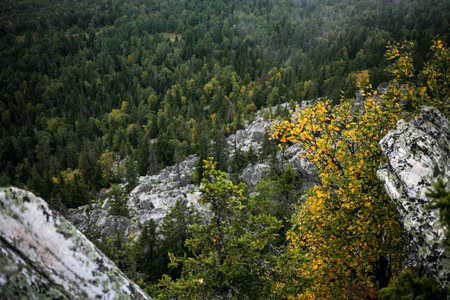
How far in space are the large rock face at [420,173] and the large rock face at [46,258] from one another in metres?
6.61

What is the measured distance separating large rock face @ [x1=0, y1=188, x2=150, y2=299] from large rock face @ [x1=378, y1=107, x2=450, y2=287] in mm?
6611

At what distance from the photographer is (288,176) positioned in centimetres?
3491

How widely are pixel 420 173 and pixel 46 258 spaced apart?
28.4 ft

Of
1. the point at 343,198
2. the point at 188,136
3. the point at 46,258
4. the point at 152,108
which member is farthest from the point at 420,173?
the point at 152,108

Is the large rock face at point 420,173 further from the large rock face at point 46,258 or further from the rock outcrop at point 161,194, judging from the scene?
the rock outcrop at point 161,194

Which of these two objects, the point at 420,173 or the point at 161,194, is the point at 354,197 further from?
the point at 161,194

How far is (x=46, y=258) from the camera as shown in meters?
5.17

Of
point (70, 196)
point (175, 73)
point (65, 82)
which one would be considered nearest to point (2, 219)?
point (70, 196)

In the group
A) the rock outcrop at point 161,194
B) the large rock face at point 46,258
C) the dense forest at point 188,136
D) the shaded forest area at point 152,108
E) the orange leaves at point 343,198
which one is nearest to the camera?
the large rock face at point 46,258

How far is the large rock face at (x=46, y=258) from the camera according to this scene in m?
4.59

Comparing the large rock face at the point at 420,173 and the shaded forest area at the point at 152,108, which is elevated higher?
the large rock face at the point at 420,173

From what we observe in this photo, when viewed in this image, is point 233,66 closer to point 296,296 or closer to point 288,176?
point 288,176

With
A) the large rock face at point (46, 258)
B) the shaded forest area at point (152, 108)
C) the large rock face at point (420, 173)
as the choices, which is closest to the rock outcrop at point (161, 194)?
the shaded forest area at point (152, 108)

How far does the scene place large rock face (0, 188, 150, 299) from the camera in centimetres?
459
